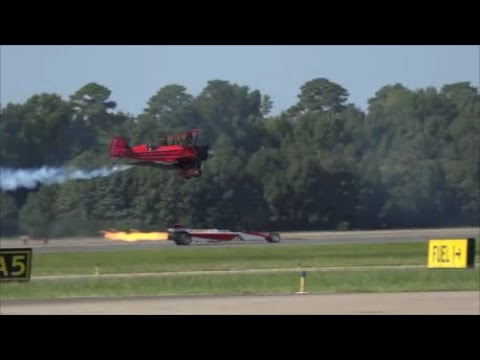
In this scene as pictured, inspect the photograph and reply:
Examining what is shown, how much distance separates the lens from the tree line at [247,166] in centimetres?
3888

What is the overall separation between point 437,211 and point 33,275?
3327cm

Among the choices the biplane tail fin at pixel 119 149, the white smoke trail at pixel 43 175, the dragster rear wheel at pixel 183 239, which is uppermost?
the biplane tail fin at pixel 119 149

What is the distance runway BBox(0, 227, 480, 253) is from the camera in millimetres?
42125

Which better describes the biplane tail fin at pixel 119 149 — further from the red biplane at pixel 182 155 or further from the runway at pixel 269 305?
the runway at pixel 269 305

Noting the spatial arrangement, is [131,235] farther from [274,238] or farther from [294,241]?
[294,241]

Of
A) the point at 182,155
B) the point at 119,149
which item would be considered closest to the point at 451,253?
the point at 119,149

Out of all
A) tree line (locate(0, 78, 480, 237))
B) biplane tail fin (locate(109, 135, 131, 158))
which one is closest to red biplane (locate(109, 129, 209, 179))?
biplane tail fin (locate(109, 135, 131, 158))

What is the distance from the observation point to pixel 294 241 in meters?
51.9

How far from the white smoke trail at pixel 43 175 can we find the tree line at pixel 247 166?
1.28ft

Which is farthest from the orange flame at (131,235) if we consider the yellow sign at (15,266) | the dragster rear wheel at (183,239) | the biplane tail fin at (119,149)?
the biplane tail fin at (119,149)

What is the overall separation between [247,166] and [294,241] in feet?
20.8
